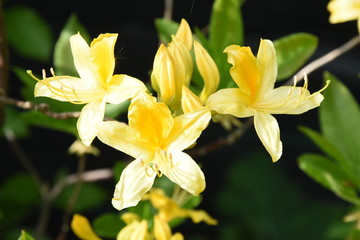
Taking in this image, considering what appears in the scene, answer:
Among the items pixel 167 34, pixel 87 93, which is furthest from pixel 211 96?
pixel 167 34

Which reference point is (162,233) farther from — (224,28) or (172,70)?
(224,28)

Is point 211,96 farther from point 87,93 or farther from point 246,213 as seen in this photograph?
point 246,213

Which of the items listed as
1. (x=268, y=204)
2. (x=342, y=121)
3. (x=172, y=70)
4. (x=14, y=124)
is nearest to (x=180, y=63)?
(x=172, y=70)

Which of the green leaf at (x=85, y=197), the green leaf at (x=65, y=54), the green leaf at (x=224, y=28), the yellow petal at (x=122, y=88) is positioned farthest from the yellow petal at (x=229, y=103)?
the green leaf at (x=85, y=197)

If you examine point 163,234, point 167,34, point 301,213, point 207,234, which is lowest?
point 207,234

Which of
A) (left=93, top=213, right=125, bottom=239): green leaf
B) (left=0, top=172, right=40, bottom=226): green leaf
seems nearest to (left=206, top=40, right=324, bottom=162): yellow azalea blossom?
(left=93, top=213, right=125, bottom=239): green leaf

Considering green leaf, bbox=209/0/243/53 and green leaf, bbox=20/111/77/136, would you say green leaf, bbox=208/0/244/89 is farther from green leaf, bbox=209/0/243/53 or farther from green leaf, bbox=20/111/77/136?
green leaf, bbox=20/111/77/136
